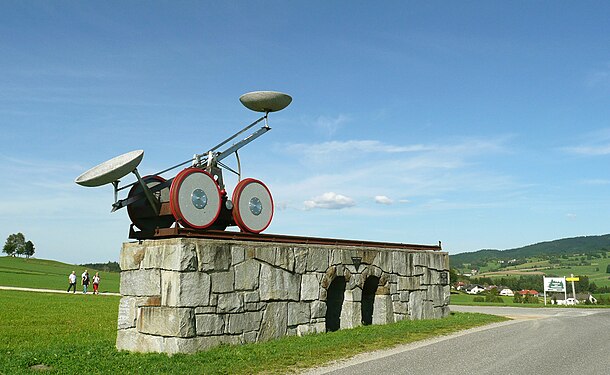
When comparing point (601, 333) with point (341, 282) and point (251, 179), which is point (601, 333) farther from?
point (251, 179)

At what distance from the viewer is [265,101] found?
13227 mm

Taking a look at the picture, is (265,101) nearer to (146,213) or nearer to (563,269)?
(146,213)

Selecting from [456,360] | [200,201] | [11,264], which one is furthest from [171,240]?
[11,264]

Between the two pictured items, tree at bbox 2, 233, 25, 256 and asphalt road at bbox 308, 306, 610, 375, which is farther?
tree at bbox 2, 233, 25, 256

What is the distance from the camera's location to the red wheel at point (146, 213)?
11602 millimetres

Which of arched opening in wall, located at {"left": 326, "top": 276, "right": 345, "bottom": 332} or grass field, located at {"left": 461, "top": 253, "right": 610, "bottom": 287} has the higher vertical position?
grass field, located at {"left": 461, "top": 253, "right": 610, "bottom": 287}

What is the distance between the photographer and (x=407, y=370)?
882cm

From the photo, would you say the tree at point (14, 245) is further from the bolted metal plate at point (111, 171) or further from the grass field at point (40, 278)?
the bolted metal plate at point (111, 171)

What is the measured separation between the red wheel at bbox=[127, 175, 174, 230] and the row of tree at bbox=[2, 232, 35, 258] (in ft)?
345

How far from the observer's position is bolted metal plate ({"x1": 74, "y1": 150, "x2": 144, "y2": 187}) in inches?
415

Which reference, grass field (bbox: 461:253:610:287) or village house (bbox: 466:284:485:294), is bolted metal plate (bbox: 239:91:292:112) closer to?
village house (bbox: 466:284:485:294)

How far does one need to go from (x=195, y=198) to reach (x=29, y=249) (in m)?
107

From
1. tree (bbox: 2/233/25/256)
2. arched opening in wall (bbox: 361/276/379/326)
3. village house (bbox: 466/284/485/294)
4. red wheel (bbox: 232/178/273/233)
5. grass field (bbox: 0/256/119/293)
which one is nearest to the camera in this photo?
red wheel (bbox: 232/178/273/233)

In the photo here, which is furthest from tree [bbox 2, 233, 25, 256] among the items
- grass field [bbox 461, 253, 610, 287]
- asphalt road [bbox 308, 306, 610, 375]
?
asphalt road [bbox 308, 306, 610, 375]
